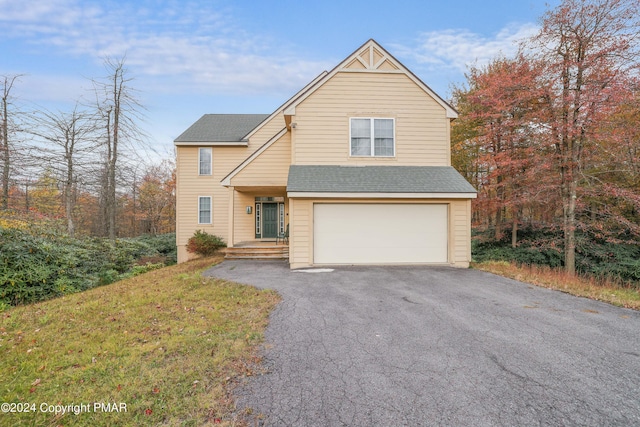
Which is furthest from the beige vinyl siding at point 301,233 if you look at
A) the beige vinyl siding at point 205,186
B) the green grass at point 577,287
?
the beige vinyl siding at point 205,186

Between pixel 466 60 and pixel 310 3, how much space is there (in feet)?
33.0

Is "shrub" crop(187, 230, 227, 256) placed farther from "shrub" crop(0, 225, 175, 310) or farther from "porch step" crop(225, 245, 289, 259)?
"shrub" crop(0, 225, 175, 310)

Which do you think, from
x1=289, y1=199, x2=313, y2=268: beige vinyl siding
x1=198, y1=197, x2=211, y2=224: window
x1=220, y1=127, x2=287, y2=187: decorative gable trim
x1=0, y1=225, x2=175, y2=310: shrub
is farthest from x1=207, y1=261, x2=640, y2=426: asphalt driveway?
x1=198, y1=197, x2=211, y2=224: window

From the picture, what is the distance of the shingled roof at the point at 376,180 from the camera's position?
Result: 8.84 metres

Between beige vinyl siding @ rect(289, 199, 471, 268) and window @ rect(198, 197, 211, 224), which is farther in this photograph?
window @ rect(198, 197, 211, 224)

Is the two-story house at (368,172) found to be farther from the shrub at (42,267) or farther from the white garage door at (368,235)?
the shrub at (42,267)

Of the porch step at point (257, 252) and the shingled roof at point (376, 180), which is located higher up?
the shingled roof at point (376, 180)

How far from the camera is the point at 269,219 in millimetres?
14375

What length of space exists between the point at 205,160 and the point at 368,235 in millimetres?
10283

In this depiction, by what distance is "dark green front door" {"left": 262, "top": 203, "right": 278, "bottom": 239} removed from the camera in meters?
14.4

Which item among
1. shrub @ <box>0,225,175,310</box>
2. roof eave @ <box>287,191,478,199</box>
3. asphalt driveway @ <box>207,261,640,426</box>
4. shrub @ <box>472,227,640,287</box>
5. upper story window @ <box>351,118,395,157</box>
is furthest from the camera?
shrub @ <box>472,227,640,287</box>

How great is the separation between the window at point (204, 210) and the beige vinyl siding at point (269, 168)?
419 cm

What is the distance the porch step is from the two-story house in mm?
539

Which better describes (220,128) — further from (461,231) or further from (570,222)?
(570,222)
